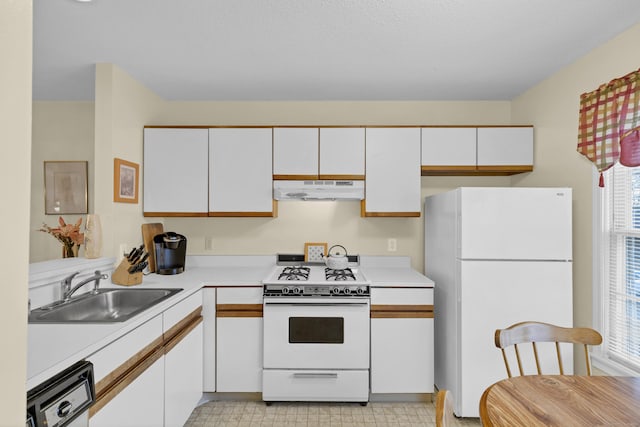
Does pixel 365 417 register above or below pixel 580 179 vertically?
below

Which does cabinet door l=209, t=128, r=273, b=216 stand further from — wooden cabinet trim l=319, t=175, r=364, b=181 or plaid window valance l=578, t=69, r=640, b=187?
plaid window valance l=578, t=69, r=640, b=187

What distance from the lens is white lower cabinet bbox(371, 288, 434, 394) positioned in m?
2.63

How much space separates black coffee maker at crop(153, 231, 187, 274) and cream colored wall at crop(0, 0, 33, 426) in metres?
2.33

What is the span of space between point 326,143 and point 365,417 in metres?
2.07

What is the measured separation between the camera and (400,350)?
263 centimetres

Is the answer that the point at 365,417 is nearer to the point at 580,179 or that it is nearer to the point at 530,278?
the point at 530,278

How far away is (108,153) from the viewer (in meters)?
2.55

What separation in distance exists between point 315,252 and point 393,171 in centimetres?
100

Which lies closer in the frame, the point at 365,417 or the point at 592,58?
the point at 592,58

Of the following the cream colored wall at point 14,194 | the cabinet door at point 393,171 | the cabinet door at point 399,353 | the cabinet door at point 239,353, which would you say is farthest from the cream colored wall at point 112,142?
the cream colored wall at point 14,194

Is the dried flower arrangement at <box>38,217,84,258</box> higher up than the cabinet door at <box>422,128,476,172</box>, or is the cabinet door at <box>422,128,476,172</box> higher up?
the cabinet door at <box>422,128,476,172</box>

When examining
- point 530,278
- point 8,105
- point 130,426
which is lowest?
point 130,426

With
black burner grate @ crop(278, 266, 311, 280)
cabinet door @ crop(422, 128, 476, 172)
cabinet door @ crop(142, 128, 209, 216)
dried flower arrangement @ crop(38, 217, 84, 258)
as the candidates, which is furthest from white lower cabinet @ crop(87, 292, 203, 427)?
cabinet door @ crop(422, 128, 476, 172)

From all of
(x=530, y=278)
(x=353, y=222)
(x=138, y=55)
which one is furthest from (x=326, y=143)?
(x=530, y=278)
